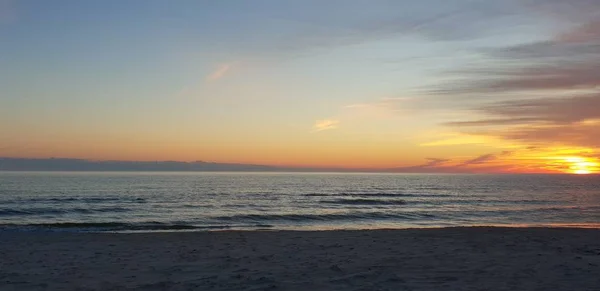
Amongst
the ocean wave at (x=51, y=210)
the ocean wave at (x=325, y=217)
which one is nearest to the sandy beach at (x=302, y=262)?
the ocean wave at (x=325, y=217)

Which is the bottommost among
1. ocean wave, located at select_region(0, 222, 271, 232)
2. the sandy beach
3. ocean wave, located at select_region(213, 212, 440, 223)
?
ocean wave, located at select_region(213, 212, 440, 223)

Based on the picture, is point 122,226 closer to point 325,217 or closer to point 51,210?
point 51,210

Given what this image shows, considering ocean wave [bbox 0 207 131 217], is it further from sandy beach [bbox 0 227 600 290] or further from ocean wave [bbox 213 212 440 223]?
sandy beach [bbox 0 227 600 290]

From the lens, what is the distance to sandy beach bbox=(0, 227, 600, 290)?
37.5 feet

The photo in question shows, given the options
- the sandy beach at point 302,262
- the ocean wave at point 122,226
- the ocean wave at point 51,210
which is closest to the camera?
the sandy beach at point 302,262

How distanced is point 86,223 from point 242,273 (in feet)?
71.2

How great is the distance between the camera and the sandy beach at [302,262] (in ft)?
37.5

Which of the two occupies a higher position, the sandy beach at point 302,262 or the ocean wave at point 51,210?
the sandy beach at point 302,262

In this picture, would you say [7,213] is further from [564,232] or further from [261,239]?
[564,232]

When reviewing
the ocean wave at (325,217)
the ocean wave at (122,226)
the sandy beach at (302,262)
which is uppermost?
the sandy beach at (302,262)

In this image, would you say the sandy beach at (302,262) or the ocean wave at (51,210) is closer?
the sandy beach at (302,262)

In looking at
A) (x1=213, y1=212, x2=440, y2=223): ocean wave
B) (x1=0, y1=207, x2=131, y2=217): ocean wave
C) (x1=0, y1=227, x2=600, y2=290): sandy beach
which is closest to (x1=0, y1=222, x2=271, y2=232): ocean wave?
(x1=213, y1=212, x2=440, y2=223): ocean wave

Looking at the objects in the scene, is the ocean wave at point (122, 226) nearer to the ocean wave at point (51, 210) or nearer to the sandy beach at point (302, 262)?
the sandy beach at point (302, 262)

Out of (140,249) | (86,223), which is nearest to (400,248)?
(140,249)
